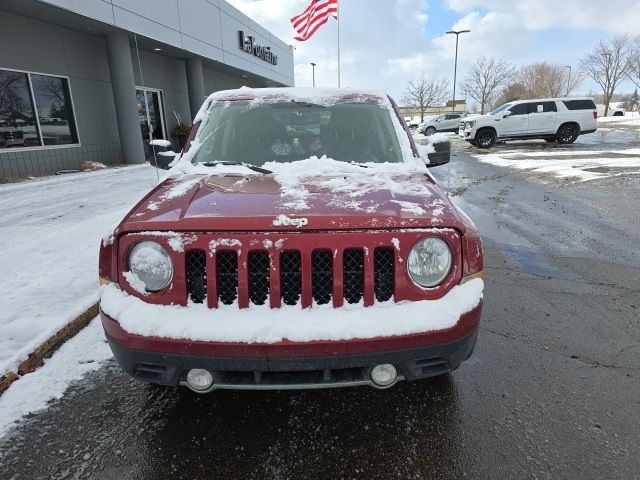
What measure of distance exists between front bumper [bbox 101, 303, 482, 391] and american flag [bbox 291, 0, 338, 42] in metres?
17.7

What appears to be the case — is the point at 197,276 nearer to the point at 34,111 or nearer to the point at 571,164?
the point at 34,111

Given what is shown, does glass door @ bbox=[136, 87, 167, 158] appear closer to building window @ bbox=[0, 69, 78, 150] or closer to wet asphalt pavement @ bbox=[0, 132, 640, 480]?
building window @ bbox=[0, 69, 78, 150]

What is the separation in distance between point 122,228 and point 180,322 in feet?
1.73

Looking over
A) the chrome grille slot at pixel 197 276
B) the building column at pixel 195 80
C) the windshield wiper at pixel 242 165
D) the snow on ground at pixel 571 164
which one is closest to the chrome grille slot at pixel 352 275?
the chrome grille slot at pixel 197 276

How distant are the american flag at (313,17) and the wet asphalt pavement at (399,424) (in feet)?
55.3

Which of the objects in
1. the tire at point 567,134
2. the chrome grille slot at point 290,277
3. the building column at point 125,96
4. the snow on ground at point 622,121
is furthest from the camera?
the snow on ground at point 622,121

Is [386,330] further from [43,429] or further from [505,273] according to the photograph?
[505,273]

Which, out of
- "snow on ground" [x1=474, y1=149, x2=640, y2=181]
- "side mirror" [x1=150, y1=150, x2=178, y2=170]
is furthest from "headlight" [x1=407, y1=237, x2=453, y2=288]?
"snow on ground" [x1=474, y1=149, x2=640, y2=181]

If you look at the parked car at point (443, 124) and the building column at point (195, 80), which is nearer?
the building column at point (195, 80)

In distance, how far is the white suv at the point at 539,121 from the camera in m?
19.1

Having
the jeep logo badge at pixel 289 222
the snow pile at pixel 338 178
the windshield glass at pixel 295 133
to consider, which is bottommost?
the jeep logo badge at pixel 289 222

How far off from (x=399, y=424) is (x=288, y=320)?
35.0 inches

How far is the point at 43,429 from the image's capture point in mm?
2236

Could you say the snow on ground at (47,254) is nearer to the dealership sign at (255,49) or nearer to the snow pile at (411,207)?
the snow pile at (411,207)
